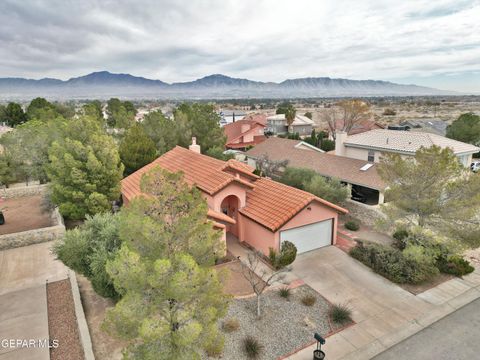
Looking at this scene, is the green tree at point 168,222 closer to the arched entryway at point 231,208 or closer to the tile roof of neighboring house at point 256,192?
the tile roof of neighboring house at point 256,192

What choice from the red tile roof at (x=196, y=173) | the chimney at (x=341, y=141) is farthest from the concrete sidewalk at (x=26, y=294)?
the chimney at (x=341, y=141)

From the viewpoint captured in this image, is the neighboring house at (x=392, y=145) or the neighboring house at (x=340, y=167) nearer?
the neighboring house at (x=340, y=167)

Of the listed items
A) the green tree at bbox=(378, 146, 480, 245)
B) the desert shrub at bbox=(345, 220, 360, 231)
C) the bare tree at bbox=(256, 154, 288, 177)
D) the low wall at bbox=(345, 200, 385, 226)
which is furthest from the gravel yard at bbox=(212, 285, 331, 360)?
the bare tree at bbox=(256, 154, 288, 177)

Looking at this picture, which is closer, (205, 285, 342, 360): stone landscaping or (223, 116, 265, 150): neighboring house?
(205, 285, 342, 360): stone landscaping

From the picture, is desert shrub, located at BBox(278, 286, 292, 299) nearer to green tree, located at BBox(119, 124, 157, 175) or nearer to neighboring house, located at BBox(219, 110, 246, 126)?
green tree, located at BBox(119, 124, 157, 175)

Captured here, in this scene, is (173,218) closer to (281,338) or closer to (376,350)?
(281,338)

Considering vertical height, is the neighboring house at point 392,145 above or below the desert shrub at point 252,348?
above

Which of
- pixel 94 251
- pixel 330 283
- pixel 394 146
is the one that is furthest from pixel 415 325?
pixel 394 146

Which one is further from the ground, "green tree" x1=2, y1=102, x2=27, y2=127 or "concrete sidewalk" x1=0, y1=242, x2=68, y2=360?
"green tree" x1=2, y1=102, x2=27, y2=127

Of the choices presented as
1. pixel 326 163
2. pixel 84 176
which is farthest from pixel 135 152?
pixel 326 163
